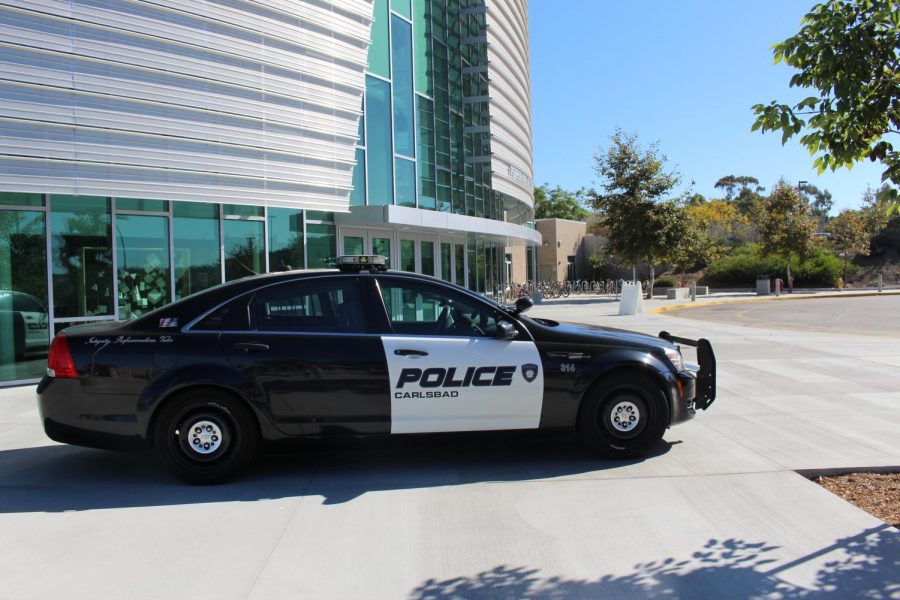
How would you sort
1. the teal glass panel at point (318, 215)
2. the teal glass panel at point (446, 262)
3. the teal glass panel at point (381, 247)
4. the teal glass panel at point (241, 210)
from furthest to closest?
the teal glass panel at point (446, 262) → the teal glass panel at point (381, 247) → the teal glass panel at point (318, 215) → the teal glass panel at point (241, 210)

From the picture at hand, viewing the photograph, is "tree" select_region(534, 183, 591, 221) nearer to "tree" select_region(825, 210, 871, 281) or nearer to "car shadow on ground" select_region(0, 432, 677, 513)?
"tree" select_region(825, 210, 871, 281)

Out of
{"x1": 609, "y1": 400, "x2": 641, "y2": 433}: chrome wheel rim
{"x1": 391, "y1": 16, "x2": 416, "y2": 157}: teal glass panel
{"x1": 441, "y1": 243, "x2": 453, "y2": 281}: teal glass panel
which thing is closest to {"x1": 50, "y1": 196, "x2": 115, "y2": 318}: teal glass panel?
{"x1": 391, "y1": 16, "x2": 416, "y2": 157}: teal glass panel

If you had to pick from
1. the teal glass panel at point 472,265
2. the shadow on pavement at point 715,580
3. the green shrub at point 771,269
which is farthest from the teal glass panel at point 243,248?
the green shrub at point 771,269

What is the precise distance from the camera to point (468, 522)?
4.49 meters

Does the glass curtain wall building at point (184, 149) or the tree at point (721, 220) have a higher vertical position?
the tree at point (721, 220)

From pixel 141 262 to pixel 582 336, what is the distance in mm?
8088

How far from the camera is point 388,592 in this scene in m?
3.56

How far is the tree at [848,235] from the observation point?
4675 cm

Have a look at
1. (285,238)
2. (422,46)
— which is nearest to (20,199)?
(285,238)

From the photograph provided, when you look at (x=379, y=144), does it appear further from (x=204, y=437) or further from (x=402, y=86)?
(x=204, y=437)

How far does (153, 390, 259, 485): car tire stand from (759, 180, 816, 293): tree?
4124 centimetres

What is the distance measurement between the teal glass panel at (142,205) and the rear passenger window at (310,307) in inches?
254

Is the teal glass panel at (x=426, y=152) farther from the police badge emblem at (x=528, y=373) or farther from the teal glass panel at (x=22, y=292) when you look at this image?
the police badge emblem at (x=528, y=373)

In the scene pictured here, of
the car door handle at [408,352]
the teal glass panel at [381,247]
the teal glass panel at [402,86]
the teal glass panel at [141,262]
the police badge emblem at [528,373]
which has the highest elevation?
the teal glass panel at [402,86]
